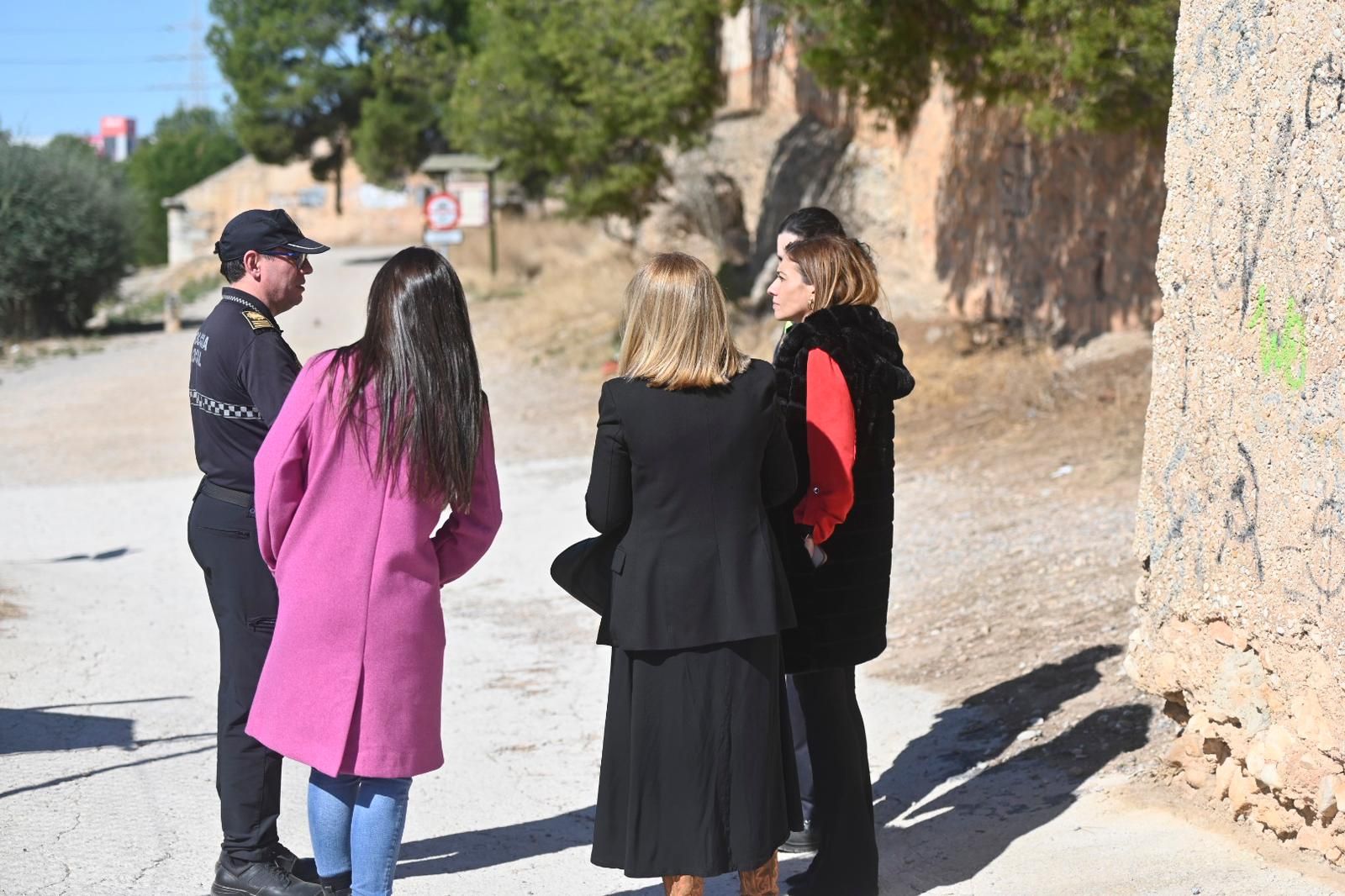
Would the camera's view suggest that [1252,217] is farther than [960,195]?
No

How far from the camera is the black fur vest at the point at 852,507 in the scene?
384 cm

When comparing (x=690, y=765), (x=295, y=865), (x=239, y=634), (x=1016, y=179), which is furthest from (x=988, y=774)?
(x=1016, y=179)

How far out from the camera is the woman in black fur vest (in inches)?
150

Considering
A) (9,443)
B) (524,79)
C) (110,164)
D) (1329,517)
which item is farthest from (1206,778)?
(110,164)

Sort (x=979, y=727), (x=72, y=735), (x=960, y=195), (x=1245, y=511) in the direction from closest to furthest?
(x=1245, y=511) → (x=72, y=735) → (x=979, y=727) → (x=960, y=195)

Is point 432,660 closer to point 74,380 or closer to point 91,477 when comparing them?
point 91,477

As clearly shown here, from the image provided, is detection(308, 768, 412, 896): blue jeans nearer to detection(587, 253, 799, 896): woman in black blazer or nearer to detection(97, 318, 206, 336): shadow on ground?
detection(587, 253, 799, 896): woman in black blazer

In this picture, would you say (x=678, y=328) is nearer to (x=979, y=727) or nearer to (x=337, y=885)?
(x=337, y=885)

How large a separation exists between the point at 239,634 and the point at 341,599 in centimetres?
75

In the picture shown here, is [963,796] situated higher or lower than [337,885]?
lower

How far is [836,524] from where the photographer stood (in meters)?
3.87

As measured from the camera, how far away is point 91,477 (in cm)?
1252

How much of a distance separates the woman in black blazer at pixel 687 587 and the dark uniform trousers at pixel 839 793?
47 cm

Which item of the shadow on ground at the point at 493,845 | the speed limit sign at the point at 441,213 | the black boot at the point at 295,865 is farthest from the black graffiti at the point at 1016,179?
the black boot at the point at 295,865
